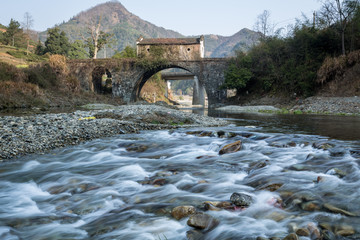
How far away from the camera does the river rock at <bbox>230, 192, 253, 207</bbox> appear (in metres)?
3.18

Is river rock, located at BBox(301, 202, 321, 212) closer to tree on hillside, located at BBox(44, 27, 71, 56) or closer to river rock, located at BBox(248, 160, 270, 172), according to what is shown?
river rock, located at BBox(248, 160, 270, 172)

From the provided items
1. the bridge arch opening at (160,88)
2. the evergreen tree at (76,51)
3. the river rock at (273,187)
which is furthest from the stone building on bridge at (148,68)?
the evergreen tree at (76,51)

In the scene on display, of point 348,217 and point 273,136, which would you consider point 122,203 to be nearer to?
point 348,217

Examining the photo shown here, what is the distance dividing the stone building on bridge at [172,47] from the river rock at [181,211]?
35.2 meters

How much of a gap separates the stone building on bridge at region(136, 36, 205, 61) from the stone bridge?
Result: 6.91 ft

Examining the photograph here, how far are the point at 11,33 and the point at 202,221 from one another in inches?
2903

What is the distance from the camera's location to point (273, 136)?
7.67 meters

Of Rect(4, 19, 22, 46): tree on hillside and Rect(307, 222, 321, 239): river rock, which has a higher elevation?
Rect(4, 19, 22, 46): tree on hillside

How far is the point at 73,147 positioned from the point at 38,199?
293cm

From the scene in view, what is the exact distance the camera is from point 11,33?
6303 cm

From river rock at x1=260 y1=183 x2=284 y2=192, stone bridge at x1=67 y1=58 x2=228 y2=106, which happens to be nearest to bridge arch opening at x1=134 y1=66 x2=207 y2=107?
stone bridge at x1=67 y1=58 x2=228 y2=106

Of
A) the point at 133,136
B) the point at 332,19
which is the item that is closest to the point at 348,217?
the point at 133,136

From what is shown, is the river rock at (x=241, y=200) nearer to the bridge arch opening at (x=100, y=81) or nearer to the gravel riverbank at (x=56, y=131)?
the gravel riverbank at (x=56, y=131)

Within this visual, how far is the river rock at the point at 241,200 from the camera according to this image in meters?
3.18
